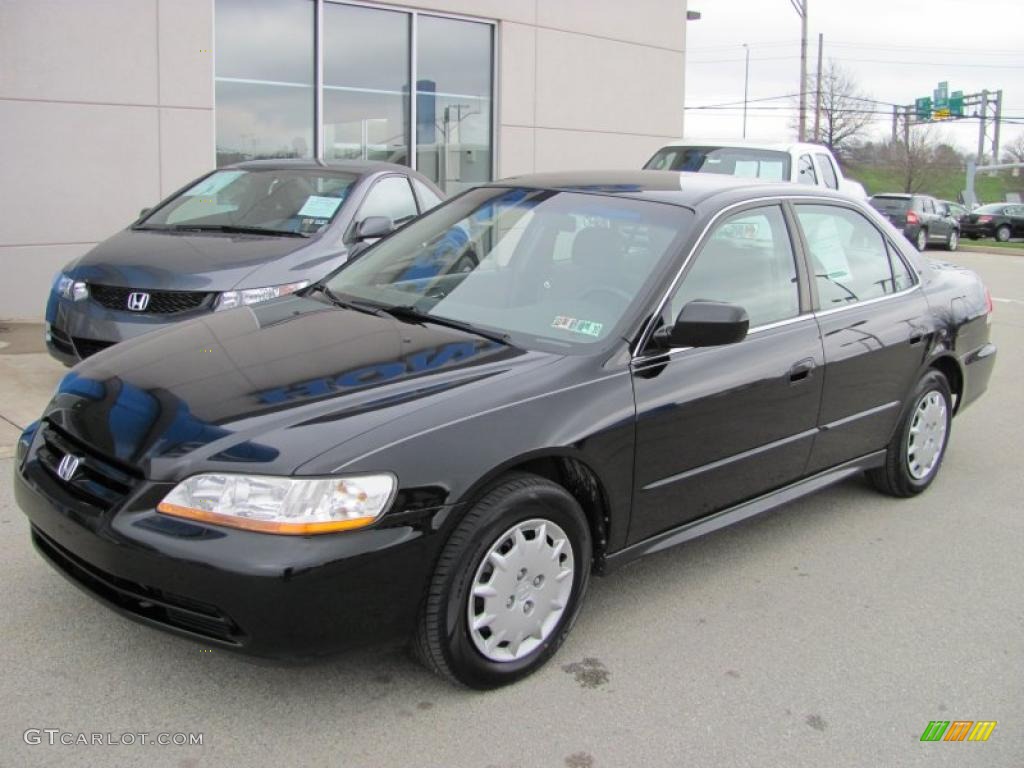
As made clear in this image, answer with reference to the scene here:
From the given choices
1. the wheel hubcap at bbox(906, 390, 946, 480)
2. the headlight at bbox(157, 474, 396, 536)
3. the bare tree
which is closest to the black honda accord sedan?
the headlight at bbox(157, 474, 396, 536)

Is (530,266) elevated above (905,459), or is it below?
above

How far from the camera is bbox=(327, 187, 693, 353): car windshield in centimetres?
376

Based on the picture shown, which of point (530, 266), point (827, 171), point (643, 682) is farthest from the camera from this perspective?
point (827, 171)

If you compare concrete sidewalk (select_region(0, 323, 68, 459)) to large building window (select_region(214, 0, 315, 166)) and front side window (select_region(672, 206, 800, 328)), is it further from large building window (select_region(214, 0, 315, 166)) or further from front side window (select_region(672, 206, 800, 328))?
front side window (select_region(672, 206, 800, 328))

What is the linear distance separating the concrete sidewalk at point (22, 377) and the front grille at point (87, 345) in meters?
0.45

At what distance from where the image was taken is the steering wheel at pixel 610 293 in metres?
3.75

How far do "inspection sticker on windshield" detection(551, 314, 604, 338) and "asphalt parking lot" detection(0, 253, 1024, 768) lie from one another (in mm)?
1058

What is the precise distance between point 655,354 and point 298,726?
1.72 metres

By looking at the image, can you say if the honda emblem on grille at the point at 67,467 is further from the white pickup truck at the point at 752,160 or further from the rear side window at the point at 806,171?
the rear side window at the point at 806,171

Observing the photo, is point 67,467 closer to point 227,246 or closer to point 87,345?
point 87,345

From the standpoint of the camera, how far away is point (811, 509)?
512 centimetres

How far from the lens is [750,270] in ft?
13.8

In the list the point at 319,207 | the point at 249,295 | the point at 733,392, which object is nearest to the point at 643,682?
the point at 733,392

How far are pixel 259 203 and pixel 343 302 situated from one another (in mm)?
3475
